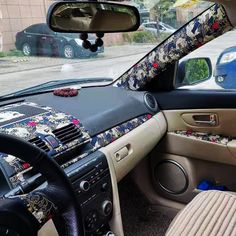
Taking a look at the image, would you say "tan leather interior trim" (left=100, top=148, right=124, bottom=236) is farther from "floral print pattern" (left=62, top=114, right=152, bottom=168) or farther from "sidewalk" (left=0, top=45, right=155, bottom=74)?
"sidewalk" (left=0, top=45, right=155, bottom=74)

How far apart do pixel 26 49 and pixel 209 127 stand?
4.21 feet

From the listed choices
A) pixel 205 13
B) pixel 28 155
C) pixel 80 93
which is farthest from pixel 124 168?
pixel 28 155

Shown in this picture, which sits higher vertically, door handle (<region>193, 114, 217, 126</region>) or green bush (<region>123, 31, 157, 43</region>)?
green bush (<region>123, 31, 157, 43</region>)

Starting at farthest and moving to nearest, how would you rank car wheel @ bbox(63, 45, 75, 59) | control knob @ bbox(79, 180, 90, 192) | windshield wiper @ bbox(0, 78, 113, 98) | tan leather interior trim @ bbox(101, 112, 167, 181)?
car wheel @ bbox(63, 45, 75, 59), windshield wiper @ bbox(0, 78, 113, 98), tan leather interior trim @ bbox(101, 112, 167, 181), control knob @ bbox(79, 180, 90, 192)

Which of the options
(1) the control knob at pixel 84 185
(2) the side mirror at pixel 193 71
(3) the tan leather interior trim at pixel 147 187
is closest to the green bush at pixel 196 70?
(2) the side mirror at pixel 193 71

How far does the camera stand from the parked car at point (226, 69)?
2561 millimetres

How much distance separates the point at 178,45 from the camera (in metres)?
2.42

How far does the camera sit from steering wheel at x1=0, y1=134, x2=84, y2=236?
→ 108 centimetres

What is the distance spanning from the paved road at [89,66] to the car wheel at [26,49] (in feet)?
0.17

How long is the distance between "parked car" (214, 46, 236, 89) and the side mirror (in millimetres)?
65

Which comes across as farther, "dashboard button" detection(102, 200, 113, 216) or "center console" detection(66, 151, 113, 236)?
"dashboard button" detection(102, 200, 113, 216)

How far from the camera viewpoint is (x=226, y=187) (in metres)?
2.64

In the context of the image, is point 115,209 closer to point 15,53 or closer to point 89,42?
point 89,42

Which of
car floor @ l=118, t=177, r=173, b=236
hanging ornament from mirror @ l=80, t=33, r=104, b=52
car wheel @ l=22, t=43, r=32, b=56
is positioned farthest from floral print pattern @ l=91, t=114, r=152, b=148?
car wheel @ l=22, t=43, r=32, b=56
